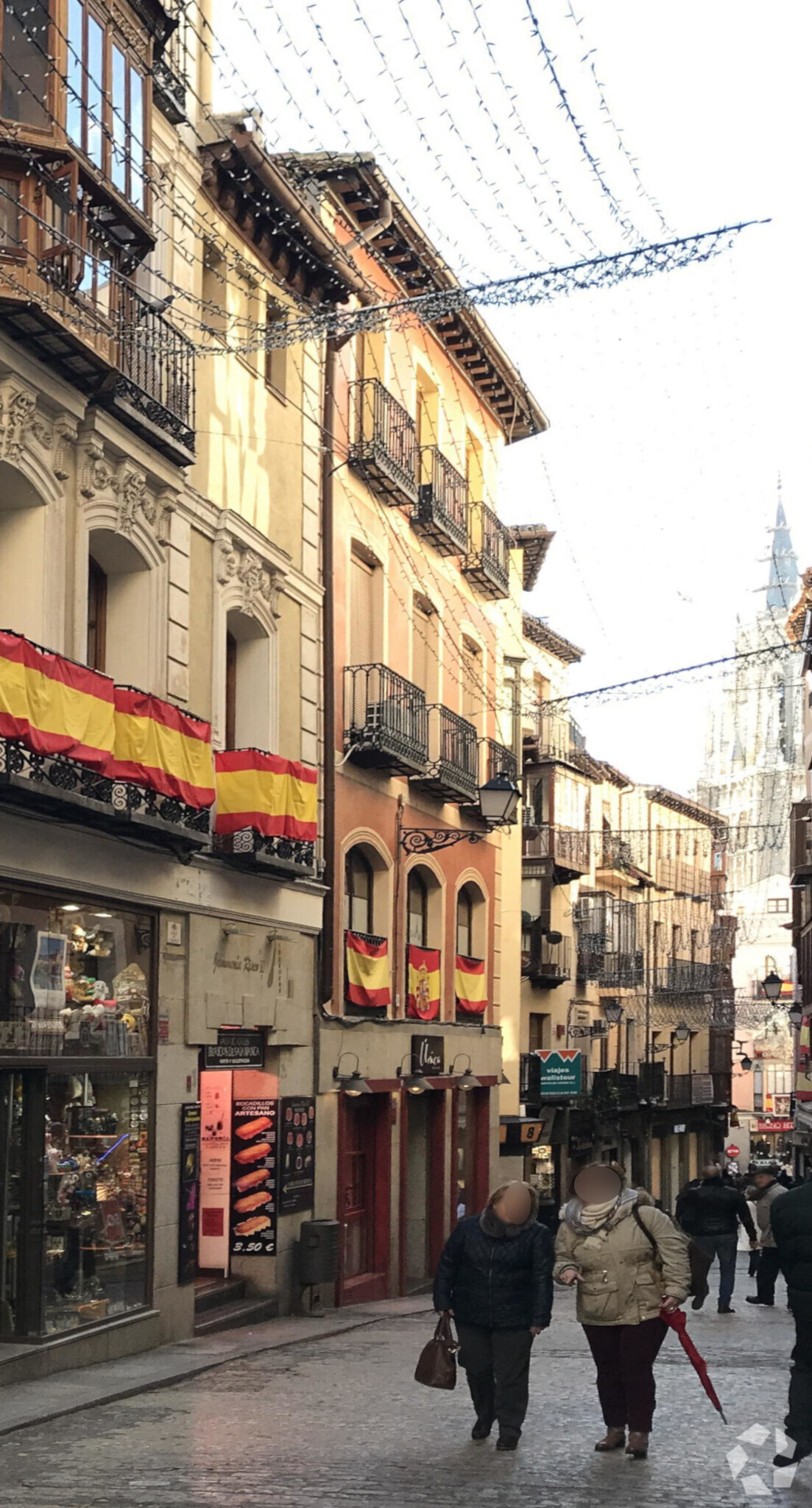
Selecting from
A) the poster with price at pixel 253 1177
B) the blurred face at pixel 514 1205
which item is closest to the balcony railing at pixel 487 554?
the poster with price at pixel 253 1177

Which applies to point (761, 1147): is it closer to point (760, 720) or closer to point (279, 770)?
point (760, 720)

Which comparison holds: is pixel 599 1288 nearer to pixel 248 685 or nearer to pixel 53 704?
pixel 53 704

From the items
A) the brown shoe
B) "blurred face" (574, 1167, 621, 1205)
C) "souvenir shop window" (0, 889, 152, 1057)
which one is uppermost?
"souvenir shop window" (0, 889, 152, 1057)

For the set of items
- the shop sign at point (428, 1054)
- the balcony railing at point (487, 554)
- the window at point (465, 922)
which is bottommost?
the shop sign at point (428, 1054)

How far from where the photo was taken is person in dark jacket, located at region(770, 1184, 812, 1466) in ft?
32.0

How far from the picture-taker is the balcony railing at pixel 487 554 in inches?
1160

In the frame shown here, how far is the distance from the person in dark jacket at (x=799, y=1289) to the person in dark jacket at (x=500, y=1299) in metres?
1.25

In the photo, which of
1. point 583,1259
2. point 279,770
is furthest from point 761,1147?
point 583,1259

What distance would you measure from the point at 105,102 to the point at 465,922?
17051 mm

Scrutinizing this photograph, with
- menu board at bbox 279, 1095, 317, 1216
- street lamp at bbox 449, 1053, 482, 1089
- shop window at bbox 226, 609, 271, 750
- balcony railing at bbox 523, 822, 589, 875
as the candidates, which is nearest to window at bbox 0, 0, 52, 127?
shop window at bbox 226, 609, 271, 750

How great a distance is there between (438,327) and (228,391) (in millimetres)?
9840

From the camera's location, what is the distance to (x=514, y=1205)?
10609 mm

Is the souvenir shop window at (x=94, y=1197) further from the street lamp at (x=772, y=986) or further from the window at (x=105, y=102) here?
the street lamp at (x=772, y=986)

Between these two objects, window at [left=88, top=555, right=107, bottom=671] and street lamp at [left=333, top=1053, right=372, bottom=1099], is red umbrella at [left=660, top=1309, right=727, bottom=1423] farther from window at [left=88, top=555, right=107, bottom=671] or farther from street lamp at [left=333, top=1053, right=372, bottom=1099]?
street lamp at [left=333, top=1053, right=372, bottom=1099]
